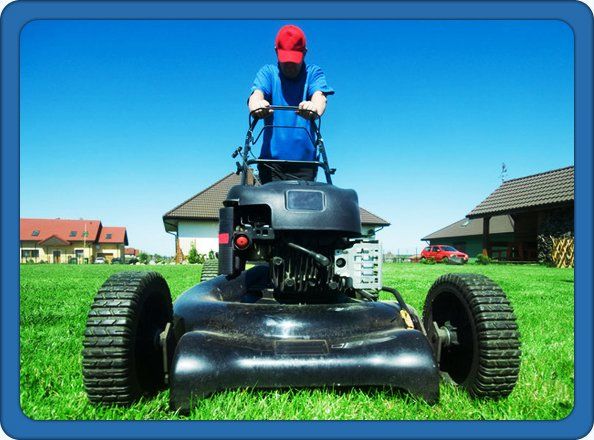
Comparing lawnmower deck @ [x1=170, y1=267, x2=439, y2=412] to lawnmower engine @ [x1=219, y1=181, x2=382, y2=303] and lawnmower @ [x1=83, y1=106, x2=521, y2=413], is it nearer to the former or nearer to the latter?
lawnmower @ [x1=83, y1=106, x2=521, y2=413]

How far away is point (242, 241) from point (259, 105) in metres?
1.05

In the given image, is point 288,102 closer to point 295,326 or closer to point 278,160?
point 278,160

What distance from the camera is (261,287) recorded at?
3312 millimetres

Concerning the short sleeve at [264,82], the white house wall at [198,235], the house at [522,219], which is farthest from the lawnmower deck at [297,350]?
the white house wall at [198,235]

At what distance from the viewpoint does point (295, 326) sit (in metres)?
2.62

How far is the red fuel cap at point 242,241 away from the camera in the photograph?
2756 millimetres

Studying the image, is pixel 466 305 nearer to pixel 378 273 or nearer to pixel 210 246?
pixel 378 273

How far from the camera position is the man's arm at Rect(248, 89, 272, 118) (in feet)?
10.9

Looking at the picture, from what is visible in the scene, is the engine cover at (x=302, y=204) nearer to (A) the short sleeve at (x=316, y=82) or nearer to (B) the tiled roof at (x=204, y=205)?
(A) the short sleeve at (x=316, y=82)

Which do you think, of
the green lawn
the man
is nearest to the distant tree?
the green lawn

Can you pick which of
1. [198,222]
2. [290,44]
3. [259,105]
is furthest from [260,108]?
[198,222]

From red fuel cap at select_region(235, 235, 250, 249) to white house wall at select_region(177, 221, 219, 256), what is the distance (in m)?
26.7

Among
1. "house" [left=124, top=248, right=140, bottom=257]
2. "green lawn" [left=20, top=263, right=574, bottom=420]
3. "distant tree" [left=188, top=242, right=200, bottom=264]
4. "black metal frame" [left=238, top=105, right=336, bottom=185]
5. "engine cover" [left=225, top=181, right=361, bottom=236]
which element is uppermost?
"black metal frame" [left=238, top=105, right=336, bottom=185]

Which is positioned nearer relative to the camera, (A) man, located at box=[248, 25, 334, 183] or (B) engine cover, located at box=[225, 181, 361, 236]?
(B) engine cover, located at box=[225, 181, 361, 236]
